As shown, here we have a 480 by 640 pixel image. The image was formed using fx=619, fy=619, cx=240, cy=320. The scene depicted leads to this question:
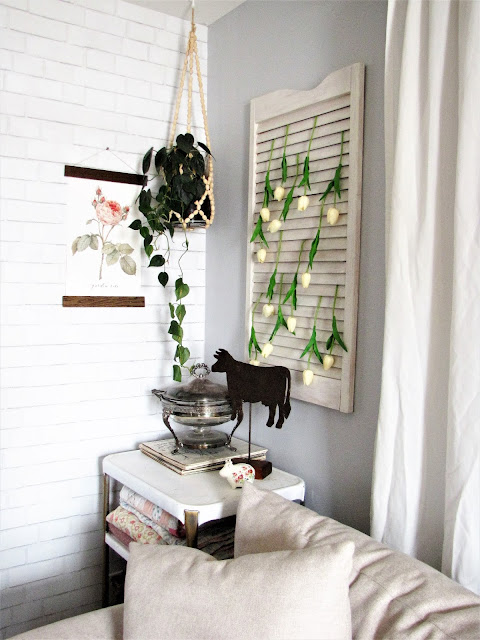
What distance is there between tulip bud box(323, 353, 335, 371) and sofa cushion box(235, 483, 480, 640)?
0.50m

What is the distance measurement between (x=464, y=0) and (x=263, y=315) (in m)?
1.22

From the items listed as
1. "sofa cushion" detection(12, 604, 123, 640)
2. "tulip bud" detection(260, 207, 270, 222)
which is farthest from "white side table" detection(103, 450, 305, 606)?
"tulip bud" detection(260, 207, 270, 222)

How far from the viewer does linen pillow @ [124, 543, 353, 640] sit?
124 cm

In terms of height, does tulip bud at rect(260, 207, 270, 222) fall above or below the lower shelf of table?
above

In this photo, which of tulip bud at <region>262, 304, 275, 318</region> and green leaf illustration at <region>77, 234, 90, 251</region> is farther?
green leaf illustration at <region>77, 234, 90, 251</region>

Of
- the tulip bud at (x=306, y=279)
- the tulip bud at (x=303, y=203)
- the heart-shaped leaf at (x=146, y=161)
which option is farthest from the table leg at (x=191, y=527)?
the heart-shaped leaf at (x=146, y=161)

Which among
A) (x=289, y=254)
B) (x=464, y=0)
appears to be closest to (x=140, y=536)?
(x=289, y=254)

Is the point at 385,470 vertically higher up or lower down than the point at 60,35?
lower down

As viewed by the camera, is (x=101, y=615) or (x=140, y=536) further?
(x=140, y=536)

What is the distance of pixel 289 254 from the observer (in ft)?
7.21

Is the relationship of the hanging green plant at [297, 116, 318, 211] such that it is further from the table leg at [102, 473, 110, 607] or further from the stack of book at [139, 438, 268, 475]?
the table leg at [102, 473, 110, 607]

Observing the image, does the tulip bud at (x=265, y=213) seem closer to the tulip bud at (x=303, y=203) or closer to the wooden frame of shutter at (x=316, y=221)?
the wooden frame of shutter at (x=316, y=221)

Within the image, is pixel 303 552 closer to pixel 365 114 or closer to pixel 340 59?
pixel 365 114

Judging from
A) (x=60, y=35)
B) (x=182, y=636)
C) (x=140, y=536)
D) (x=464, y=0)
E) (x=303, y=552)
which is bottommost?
(x=140, y=536)
